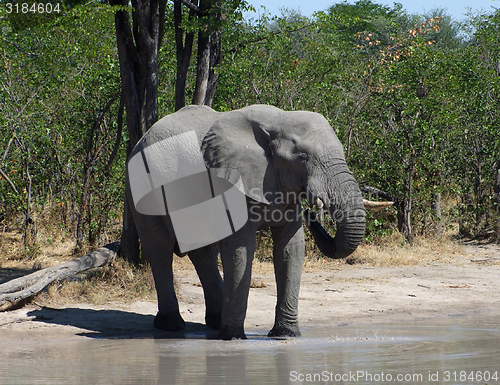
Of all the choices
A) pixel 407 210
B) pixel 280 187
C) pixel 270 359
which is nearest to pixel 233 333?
pixel 270 359

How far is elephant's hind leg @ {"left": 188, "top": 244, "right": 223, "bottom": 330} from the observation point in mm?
7502

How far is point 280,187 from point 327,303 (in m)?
2.85

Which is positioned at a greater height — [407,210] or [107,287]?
[407,210]

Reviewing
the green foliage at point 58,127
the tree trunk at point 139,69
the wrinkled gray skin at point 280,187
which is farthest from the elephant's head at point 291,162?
the green foliage at point 58,127

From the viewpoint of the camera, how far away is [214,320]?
7469 millimetres

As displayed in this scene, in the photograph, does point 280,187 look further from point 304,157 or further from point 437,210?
point 437,210

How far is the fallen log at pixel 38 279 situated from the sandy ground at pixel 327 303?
0.13 metres

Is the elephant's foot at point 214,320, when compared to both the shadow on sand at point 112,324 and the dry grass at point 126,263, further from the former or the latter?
the dry grass at point 126,263

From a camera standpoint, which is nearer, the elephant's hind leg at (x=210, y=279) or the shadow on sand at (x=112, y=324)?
the shadow on sand at (x=112, y=324)

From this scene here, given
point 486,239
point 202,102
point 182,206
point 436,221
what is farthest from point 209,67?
point 486,239

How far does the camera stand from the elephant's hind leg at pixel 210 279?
295 inches

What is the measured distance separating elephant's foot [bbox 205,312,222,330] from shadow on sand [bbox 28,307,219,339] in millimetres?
58

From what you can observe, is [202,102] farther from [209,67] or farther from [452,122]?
[452,122]

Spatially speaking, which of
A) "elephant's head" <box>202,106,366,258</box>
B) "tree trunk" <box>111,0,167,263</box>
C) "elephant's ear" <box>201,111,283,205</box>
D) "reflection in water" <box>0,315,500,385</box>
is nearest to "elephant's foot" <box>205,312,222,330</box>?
"reflection in water" <box>0,315,500,385</box>
